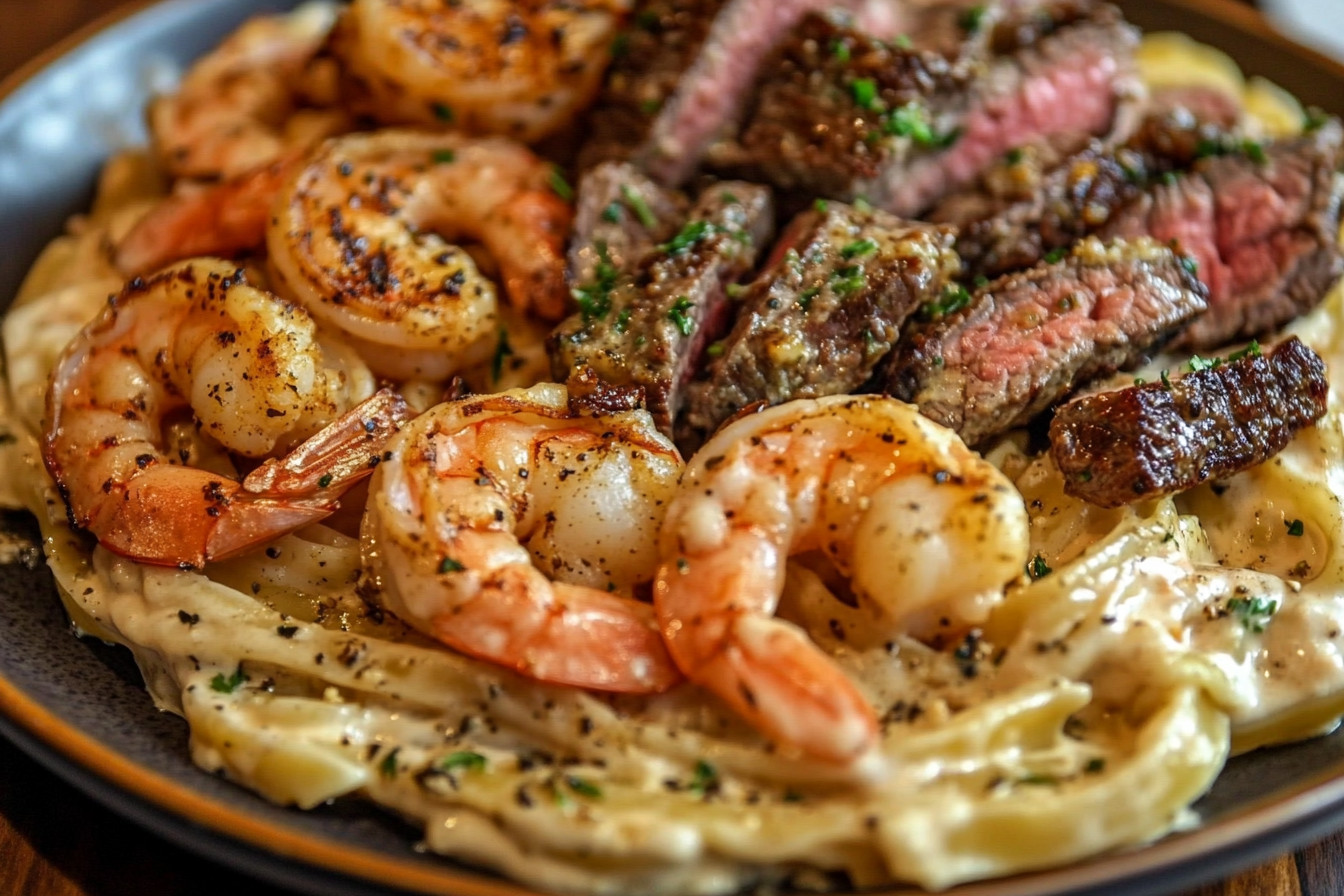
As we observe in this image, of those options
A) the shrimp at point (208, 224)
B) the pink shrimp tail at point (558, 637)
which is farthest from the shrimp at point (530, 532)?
the shrimp at point (208, 224)

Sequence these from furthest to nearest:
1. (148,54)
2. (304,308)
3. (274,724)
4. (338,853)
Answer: (148,54), (304,308), (274,724), (338,853)

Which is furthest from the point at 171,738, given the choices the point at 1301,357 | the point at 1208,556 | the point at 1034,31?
the point at 1034,31

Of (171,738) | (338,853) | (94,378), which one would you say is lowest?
(171,738)

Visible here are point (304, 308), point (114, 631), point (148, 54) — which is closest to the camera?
point (114, 631)

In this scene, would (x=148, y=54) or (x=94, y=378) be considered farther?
(x=148, y=54)

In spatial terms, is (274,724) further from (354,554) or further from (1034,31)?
(1034,31)

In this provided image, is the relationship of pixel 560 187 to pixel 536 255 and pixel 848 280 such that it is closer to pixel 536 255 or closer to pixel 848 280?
pixel 536 255

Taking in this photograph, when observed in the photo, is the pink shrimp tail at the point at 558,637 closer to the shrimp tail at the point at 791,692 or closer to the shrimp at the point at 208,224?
the shrimp tail at the point at 791,692
